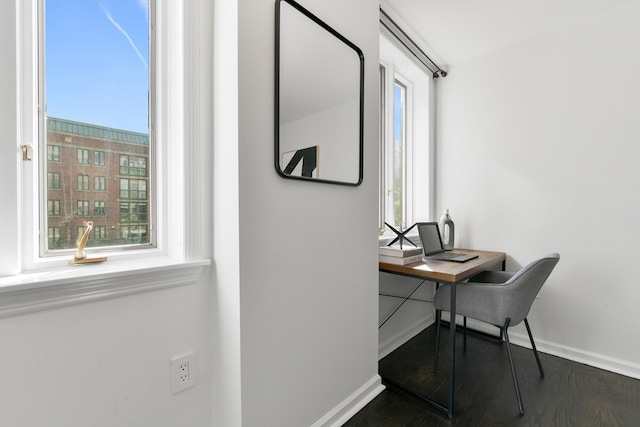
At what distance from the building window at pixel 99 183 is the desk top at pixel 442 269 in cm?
144

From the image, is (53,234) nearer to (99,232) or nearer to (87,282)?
(99,232)

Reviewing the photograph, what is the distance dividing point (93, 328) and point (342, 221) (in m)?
1.04

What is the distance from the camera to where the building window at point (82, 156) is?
1.02 meters

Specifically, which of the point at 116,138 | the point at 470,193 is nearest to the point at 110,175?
the point at 116,138

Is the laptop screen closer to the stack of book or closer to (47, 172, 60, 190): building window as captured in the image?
Result: the stack of book

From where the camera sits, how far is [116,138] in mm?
1095

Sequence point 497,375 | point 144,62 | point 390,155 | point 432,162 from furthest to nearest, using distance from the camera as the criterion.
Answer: point 432,162 < point 390,155 < point 497,375 < point 144,62

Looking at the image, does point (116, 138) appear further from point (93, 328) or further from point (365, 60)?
point (365, 60)

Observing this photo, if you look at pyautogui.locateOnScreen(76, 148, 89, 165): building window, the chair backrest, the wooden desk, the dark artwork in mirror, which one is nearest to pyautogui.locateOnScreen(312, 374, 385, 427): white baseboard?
the wooden desk

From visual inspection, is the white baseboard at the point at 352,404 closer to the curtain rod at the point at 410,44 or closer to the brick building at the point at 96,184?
the brick building at the point at 96,184

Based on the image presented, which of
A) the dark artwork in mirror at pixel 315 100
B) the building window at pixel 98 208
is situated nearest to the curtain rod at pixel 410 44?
the dark artwork in mirror at pixel 315 100

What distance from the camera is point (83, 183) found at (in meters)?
1.03

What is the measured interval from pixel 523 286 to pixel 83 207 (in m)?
2.00

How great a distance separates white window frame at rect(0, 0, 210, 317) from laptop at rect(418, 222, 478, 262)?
5.13 feet
